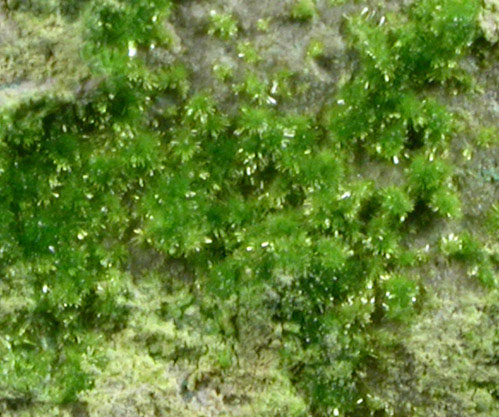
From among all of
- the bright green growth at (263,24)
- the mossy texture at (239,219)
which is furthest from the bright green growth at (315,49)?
the bright green growth at (263,24)

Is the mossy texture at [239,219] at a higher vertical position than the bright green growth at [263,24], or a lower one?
lower

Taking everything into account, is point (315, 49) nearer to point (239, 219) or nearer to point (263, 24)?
point (263, 24)

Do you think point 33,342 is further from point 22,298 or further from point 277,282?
point 277,282

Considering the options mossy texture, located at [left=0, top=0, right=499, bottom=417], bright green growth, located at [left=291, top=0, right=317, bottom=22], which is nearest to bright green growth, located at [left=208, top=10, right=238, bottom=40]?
mossy texture, located at [left=0, top=0, right=499, bottom=417]

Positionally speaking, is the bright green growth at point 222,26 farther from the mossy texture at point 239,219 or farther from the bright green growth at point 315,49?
the bright green growth at point 315,49

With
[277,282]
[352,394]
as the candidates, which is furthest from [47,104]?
[352,394]

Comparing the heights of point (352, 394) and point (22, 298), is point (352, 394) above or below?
below

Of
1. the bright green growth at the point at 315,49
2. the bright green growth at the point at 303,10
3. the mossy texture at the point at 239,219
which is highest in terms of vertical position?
the bright green growth at the point at 303,10
